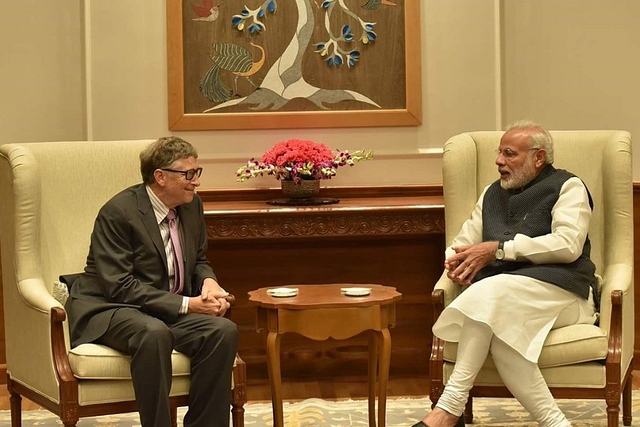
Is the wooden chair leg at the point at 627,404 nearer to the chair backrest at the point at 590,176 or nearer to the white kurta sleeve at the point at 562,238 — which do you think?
the chair backrest at the point at 590,176

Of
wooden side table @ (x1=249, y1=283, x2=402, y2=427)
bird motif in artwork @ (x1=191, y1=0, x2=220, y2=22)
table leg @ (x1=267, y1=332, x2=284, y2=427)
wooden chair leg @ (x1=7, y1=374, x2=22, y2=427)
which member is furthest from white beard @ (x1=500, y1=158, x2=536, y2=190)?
wooden chair leg @ (x1=7, y1=374, x2=22, y2=427)

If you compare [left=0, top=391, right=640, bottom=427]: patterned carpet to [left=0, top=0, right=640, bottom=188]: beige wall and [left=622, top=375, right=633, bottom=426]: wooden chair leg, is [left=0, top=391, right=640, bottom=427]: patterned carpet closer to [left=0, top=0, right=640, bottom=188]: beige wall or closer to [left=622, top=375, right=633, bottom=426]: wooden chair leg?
[left=622, top=375, right=633, bottom=426]: wooden chair leg

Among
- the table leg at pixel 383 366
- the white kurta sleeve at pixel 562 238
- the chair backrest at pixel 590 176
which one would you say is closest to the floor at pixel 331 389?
the table leg at pixel 383 366

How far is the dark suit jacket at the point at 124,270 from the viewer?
4.11 metres

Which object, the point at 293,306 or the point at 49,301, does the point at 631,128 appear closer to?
the point at 293,306

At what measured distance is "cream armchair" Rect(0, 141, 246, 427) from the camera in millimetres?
3945

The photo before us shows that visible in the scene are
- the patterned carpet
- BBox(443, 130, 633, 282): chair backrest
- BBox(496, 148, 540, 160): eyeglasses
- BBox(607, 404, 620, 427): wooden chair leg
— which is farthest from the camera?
the patterned carpet

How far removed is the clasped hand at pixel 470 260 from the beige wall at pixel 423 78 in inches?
59.3

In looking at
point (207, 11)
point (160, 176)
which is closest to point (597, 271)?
point (160, 176)

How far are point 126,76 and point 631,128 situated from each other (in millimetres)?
2725

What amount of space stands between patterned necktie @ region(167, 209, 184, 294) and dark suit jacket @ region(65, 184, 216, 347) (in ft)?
0.08

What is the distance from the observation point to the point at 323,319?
4203 mm

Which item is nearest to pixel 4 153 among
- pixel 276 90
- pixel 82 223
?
pixel 82 223

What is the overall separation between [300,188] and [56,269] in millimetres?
1481
